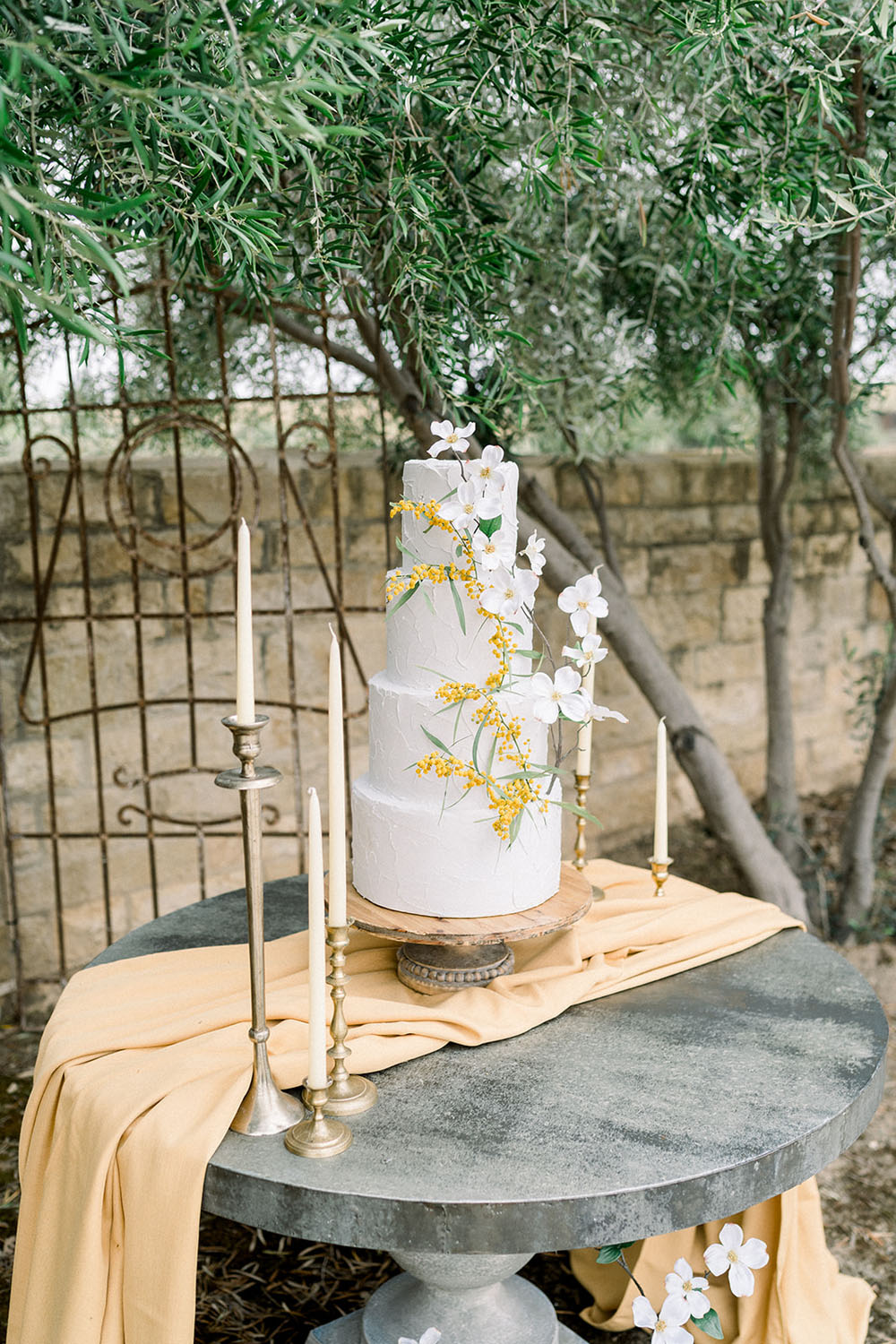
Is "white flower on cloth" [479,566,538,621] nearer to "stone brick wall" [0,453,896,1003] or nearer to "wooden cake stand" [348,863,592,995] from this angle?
"wooden cake stand" [348,863,592,995]

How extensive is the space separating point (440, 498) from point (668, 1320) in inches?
47.0

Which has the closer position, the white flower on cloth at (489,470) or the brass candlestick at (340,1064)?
the brass candlestick at (340,1064)

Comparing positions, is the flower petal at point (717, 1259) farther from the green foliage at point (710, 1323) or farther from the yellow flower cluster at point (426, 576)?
the yellow flower cluster at point (426, 576)

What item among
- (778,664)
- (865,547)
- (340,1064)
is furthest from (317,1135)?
(778,664)

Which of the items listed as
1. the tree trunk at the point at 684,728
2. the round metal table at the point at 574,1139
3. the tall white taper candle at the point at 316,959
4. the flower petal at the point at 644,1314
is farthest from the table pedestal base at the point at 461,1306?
the tree trunk at the point at 684,728

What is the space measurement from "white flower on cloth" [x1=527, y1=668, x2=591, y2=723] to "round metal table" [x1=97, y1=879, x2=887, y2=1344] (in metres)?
0.51

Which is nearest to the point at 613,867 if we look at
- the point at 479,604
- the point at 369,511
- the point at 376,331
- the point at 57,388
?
the point at 479,604

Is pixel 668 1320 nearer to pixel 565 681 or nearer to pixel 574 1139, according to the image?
pixel 574 1139

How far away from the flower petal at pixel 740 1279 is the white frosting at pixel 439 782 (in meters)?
0.58

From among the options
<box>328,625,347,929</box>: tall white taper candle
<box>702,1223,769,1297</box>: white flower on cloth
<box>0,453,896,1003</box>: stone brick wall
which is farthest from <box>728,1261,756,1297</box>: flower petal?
<box>0,453,896,1003</box>: stone brick wall

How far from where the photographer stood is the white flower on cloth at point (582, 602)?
1671mm

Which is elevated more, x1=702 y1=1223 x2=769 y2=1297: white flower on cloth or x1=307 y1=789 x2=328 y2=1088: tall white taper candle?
x1=307 y1=789 x2=328 y2=1088: tall white taper candle

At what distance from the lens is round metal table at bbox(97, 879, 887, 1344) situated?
1346mm

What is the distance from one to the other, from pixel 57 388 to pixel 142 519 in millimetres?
877
